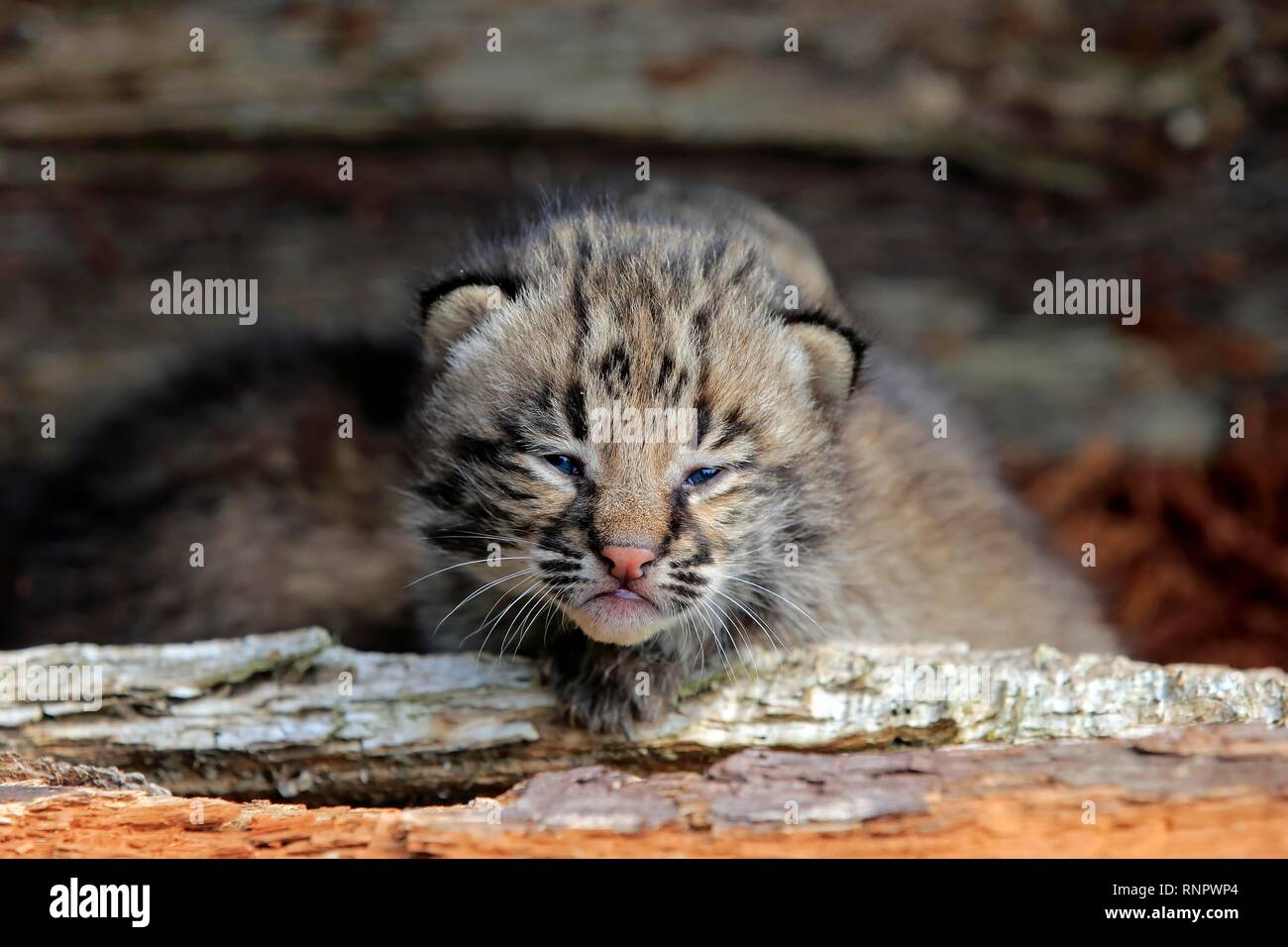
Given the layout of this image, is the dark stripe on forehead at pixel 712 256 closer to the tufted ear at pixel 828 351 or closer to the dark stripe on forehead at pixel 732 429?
the tufted ear at pixel 828 351

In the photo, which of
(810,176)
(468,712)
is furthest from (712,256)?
(810,176)

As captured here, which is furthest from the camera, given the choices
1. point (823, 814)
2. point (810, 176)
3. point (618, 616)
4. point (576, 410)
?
point (810, 176)

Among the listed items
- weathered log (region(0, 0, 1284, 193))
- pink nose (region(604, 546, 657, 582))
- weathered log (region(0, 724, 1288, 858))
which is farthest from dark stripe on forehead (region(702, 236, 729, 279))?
weathered log (region(0, 0, 1284, 193))

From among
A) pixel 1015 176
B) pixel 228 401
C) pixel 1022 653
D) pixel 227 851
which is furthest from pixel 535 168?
pixel 227 851

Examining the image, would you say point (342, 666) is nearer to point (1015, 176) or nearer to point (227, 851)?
point (227, 851)

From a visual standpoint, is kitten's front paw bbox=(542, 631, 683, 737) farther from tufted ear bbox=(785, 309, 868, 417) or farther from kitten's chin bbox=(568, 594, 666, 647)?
tufted ear bbox=(785, 309, 868, 417)

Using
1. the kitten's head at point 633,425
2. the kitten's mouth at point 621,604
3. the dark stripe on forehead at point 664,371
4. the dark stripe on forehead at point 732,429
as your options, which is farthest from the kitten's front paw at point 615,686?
the dark stripe on forehead at point 664,371

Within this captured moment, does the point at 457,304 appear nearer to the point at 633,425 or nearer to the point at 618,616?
the point at 633,425
